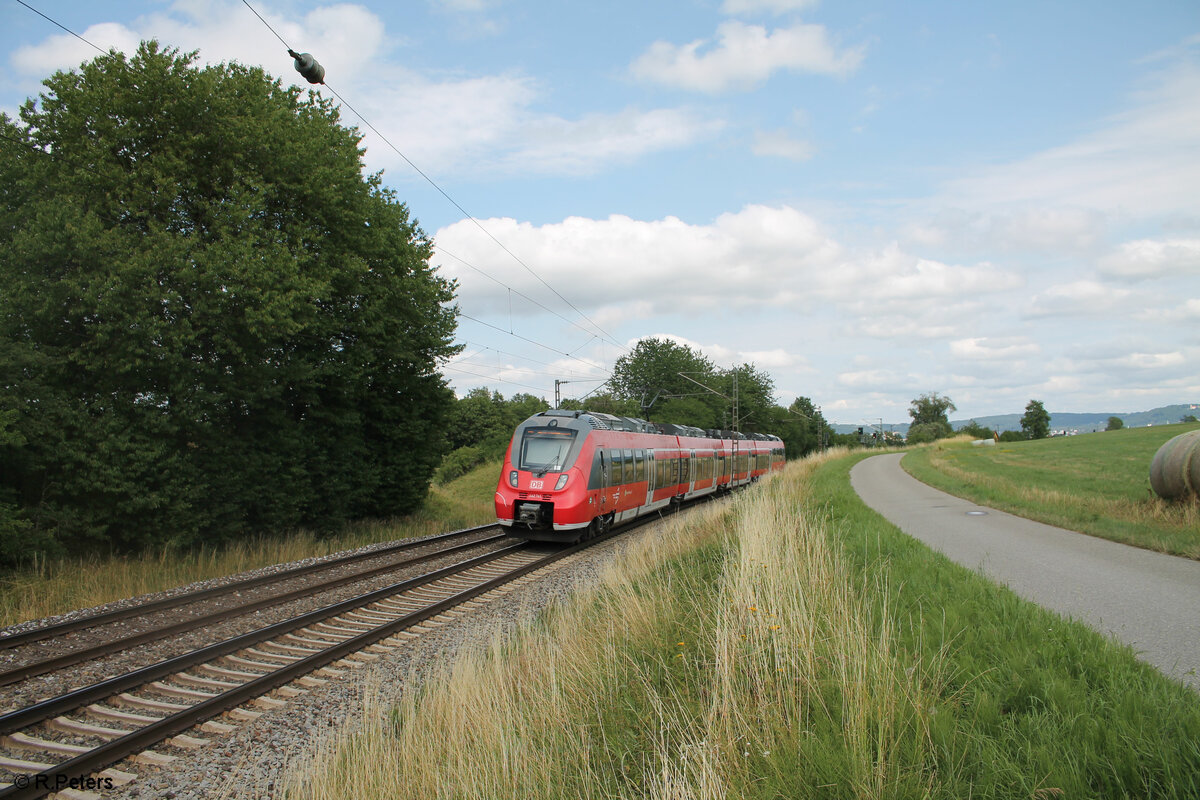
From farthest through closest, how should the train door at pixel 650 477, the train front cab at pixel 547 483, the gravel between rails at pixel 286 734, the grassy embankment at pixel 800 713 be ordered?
the train door at pixel 650 477 < the train front cab at pixel 547 483 < the gravel between rails at pixel 286 734 < the grassy embankment at pixel 800 713

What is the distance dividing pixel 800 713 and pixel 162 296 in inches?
517

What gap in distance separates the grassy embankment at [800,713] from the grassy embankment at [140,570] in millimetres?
6806

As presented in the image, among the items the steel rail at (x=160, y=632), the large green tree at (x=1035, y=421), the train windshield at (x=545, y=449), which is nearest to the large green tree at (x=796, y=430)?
the large green tree at (x=1035, y=421)

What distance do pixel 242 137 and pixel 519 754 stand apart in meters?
14.3

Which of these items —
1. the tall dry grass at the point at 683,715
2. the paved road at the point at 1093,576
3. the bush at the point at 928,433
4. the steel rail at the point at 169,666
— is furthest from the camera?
the bush at the point at 928,433

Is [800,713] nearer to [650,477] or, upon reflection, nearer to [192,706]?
[192,706]

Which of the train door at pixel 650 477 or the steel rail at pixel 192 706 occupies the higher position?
the train door at pixel 650 477

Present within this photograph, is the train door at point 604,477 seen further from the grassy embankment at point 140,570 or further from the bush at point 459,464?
the bush at point 459,464

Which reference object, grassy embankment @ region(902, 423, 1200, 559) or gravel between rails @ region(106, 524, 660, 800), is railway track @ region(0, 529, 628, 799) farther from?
grassy embankment @ region(902, 423, 1200, 559)

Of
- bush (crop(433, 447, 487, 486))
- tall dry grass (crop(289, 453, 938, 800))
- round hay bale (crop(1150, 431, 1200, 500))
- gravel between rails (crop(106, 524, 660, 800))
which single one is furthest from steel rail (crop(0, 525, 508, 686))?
bush (crop(433, 447, 487, 486))

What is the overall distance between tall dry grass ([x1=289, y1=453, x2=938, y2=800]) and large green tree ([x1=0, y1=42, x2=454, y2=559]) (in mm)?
9426

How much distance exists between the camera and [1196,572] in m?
8.16

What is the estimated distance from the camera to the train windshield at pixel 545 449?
1545 cm

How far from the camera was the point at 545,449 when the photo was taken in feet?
51.8
